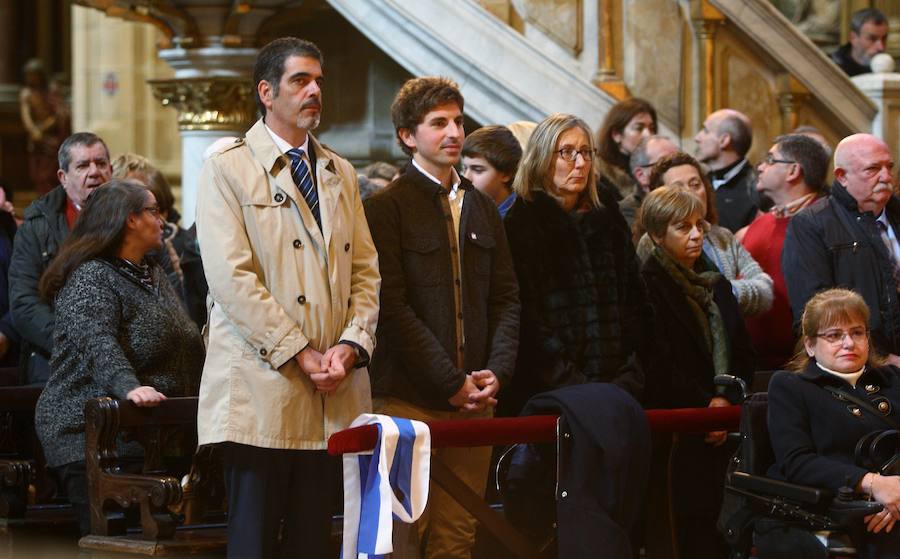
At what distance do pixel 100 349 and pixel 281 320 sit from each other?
974 mm

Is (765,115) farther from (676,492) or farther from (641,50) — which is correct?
(676,492)

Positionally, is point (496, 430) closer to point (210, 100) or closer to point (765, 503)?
point (765, 503)

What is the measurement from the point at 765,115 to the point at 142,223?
5008mm

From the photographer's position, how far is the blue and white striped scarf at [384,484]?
15.9ft

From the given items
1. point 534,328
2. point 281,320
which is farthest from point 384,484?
point 534,328

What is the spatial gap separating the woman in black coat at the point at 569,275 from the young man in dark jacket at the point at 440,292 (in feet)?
0.61

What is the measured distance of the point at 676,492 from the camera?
621 centimetres

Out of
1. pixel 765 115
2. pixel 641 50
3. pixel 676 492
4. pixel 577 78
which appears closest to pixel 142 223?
pixel 676 492

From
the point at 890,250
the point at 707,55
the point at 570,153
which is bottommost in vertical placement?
the point at 890,250

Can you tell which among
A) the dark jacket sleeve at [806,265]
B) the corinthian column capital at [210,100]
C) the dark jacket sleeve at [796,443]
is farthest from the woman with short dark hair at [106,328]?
the corinthian column capital at [210,100]

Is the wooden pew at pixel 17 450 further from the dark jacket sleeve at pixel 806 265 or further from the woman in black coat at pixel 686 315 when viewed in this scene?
the dark jacket sleeve at pixel 806 265

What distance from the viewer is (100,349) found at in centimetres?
577

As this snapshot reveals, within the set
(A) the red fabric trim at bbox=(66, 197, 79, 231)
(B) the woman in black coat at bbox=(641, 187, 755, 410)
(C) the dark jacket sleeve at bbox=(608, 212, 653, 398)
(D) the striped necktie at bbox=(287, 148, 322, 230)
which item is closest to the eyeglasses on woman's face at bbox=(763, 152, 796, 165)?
(B) the woman in black coat at bbox=(641, 187, 755, 410)

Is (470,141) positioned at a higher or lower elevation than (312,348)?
higher
